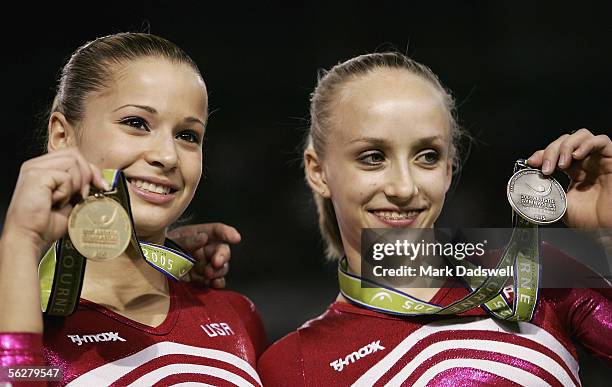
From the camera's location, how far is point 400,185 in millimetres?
2223

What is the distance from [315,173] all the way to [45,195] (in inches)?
42.0

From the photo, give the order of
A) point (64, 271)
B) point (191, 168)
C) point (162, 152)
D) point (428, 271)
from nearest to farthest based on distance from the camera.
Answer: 1. point (64, 271)
2. point (162, 152)
3. point (191, 168)
4. point (428, 271)

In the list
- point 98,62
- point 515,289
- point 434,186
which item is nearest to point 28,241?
point 98,62

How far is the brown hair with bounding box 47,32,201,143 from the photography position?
2180mm

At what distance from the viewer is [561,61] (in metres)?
4.93

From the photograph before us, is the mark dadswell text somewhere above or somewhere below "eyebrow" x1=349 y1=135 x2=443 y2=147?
below

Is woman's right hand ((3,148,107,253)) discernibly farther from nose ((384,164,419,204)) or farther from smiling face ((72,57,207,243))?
nose ((384,164,419,204))

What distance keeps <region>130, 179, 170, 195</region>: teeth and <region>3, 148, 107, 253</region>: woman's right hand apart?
15.7 inches

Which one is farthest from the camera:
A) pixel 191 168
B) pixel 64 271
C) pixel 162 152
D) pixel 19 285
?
pixel 191 168

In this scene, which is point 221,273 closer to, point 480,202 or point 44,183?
point 44,183

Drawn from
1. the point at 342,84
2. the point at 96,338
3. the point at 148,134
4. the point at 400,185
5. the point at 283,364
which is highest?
the point at 342,84

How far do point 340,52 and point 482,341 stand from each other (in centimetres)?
326

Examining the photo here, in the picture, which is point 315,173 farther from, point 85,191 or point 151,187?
point 85,191

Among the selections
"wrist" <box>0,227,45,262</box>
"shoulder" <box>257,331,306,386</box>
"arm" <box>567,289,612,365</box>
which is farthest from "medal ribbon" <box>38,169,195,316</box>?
"arm" <box>567,289,612,365</box>
